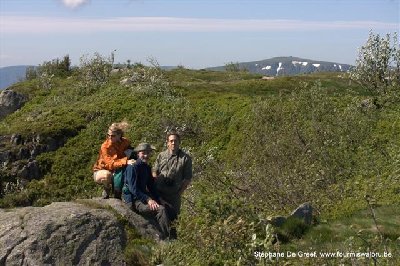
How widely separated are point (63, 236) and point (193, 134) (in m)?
20.9

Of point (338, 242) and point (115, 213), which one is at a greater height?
point (115, 213)

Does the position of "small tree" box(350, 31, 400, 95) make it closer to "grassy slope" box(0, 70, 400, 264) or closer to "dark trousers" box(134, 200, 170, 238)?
"grassy slope" box(0, 70, 400, 264)

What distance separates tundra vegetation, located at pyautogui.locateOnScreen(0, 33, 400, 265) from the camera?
8969 millimetres

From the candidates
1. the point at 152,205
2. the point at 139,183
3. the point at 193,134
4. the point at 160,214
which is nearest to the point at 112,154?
the point at 139,183

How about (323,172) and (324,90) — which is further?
(324,90)

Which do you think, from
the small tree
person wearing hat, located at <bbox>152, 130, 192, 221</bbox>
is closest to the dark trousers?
person wearing hat, located at <bbox>152, 130, 192, 221</bbox>

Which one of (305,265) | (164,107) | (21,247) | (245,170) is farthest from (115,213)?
(164,107)

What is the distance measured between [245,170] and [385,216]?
19.7 ft

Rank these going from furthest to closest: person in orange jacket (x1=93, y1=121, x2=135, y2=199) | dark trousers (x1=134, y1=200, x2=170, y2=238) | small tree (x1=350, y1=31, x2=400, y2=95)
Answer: small tree (x1=350, y1=31, x2=400, y2=95) < person in orange jacket (x1=93, y1=121, x2=135, y2=199) < dark trousers (x1=134, y1=200, x2=170, y2=238)

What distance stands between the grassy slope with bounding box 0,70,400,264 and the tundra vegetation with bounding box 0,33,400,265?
66 millimetres

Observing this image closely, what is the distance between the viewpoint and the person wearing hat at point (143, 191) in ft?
37.1

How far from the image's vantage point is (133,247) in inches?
410

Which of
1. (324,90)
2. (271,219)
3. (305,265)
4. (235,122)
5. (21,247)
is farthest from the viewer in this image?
(235,122)

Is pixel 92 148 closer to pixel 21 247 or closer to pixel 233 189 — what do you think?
pixel 233 189
